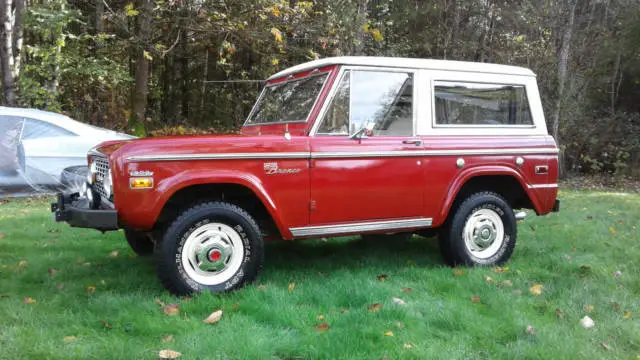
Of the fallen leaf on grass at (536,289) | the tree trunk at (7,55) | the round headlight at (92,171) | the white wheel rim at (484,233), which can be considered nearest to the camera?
the fallen leaf on grass at (536,289)

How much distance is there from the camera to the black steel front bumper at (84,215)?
11.7 feet

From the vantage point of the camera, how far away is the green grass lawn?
10.1 ft

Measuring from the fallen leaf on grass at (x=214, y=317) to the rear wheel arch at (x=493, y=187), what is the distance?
2.20 m

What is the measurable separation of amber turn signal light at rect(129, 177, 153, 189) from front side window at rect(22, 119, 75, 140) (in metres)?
5.10

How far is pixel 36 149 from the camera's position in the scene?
25.5 ft

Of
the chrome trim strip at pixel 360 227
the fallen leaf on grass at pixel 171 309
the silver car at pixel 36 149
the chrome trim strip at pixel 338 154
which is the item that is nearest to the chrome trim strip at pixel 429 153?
the chrome trim strip at pixel 338 154

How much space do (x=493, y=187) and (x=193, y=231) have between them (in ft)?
10.0

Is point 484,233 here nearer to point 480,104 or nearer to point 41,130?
point 480,104

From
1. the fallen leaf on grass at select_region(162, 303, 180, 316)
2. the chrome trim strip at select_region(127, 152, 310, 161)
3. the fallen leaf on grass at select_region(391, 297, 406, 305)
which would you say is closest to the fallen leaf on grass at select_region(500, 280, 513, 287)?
the fallen leaf on grass at select_region(391, 297, 406, 305)

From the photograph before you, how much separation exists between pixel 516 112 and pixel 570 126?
10849 millimetres

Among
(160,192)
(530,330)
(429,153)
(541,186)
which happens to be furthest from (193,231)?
(541,186)

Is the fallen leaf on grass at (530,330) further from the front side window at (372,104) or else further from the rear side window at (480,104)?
the rear side window at (480,104)

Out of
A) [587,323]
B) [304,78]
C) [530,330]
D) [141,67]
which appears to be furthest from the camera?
[141,67]

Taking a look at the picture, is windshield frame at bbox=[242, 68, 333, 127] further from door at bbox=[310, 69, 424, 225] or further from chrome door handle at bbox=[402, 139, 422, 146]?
chrome door handle at bbox=[402, 139, 422, 146]
